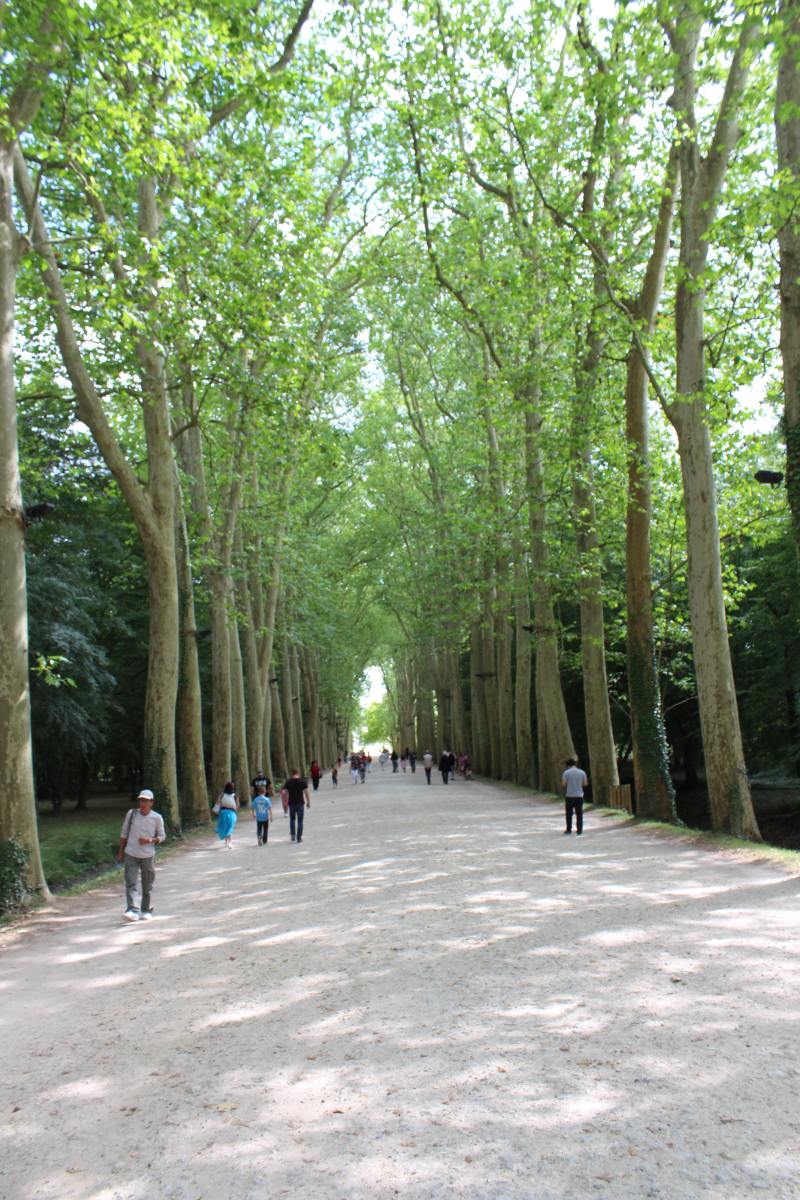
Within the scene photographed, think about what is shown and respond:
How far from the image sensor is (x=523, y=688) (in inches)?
1159

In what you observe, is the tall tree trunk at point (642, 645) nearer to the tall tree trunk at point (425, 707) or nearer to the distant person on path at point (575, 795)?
the distant person on path at point (575, 795)

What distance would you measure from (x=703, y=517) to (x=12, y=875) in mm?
11449

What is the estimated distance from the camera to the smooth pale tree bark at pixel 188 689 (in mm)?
20094

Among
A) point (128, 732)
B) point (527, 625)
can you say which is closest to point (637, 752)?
point (527, 625)

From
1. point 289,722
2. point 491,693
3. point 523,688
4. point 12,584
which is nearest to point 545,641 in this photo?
point 523,688

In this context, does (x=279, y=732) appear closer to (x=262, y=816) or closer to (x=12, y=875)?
(x=262, y=816)

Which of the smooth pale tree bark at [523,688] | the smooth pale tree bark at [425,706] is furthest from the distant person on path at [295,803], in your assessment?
the smooth pale tree bark at [425,706]

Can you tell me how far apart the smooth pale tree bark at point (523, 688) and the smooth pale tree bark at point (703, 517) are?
12.1 m

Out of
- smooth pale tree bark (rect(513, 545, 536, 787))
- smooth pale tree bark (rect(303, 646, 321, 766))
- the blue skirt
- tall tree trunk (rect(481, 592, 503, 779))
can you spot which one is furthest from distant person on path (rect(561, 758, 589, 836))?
smooth pale tree bark (rect(303, 646, 321, 766))

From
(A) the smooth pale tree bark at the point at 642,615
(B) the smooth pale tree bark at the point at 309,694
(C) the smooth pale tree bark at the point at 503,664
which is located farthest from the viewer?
(B) the smooth pale tree bark at the point at 309,694

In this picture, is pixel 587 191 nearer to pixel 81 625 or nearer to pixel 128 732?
pixel 81 625

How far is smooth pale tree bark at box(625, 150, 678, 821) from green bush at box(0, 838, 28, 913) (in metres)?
11.5

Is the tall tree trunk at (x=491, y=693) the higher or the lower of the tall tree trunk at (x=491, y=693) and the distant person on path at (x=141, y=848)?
the higher

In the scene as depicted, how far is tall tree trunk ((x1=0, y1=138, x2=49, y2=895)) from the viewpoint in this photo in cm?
1074
